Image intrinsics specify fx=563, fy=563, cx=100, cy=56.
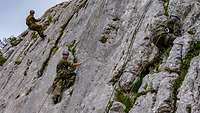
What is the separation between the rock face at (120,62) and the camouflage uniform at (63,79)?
1.19 ft

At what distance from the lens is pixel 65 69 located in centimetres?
2723

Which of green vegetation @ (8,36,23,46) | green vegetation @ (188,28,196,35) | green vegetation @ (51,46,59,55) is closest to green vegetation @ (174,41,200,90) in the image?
green vegetation @ (188,28,196,35)

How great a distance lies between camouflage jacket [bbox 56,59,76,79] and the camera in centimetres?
2703

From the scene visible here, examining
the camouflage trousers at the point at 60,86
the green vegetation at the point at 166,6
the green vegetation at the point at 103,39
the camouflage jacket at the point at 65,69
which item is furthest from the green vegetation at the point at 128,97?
the green vegetation at the point at 103,39

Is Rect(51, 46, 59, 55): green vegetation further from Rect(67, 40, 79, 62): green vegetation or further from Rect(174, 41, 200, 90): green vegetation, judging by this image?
Rect(174, 41, 200, 90): green vegetation

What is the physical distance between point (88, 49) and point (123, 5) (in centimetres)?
318

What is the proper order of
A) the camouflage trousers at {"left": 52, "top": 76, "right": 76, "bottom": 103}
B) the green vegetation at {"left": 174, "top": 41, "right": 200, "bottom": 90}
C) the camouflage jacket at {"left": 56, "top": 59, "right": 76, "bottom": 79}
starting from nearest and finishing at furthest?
the green vegetation at {"left": 174, "top": 41, "right": 200, "bottom": 90} < the camouflage trousers at {"left": 52, "top": 76, "right": 76, "bottom": 103} < the camouflage jacket at {"left": 56, "top": 59, "right": 76, "bottom": 79}

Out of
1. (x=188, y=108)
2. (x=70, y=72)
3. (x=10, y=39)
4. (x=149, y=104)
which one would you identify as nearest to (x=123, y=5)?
(x=70, y=72)

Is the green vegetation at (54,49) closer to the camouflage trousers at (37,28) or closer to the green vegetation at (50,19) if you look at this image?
the camouflage trousers at (37,28)

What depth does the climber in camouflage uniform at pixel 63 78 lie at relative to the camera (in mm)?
26812

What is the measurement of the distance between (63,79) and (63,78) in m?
0.05

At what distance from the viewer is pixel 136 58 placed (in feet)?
78.1

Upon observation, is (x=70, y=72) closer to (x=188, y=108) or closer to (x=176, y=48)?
(x=176, y=48)

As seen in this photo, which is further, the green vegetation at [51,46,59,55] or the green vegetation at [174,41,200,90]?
the green vegetation at [51,46,59,55]
